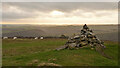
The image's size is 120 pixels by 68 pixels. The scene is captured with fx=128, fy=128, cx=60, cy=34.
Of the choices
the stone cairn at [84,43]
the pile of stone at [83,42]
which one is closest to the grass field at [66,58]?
the stone cairn at [84,43]

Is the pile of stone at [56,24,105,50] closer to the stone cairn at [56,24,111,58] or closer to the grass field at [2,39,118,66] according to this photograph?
the stone cairn at [56,24,111,58]

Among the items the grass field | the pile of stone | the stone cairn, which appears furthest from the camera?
the pile of stone

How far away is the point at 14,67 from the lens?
15.8m

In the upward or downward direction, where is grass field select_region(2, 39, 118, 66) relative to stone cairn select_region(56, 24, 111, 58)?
downward

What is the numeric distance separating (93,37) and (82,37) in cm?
269

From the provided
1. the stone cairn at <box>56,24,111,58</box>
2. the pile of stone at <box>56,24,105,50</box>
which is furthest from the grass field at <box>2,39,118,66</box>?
the pile of stone at <box>56,24,105,50</box>

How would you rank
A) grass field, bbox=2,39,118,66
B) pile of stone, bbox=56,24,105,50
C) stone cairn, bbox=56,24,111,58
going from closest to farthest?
grass field, bbox=2,39,118,66, stone cairn, bbox=56,24,111,58, pile of stone, bbox=56,24,105,50

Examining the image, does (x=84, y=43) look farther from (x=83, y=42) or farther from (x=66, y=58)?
(x=66, y=58)

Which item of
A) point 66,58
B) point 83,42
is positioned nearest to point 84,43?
point 83,42

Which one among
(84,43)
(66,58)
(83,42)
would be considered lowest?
(66,58)

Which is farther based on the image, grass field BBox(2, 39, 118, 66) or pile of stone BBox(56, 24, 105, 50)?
pile of stone BBox(56, 24, 105, 50)

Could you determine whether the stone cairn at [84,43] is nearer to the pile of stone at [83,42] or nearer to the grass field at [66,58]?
the pile of stone at [83,42]

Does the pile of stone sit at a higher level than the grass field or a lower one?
higher

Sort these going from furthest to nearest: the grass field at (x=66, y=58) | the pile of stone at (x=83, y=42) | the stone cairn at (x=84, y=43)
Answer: the pile of stone at (x=83, y=42)
the stone cairn at (x=84, y=43)
the grass field at (x=66, y=58)
